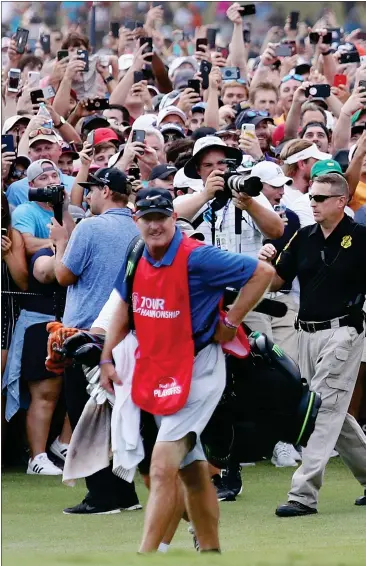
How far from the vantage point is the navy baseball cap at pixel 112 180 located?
9.54 meters

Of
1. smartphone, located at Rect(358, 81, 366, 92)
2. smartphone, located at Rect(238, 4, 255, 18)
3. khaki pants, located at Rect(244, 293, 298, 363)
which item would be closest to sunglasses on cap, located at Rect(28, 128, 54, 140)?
khaki pants, located at Rect(244, 293, 298, 363)

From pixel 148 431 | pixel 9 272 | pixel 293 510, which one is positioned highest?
pixel 148 431

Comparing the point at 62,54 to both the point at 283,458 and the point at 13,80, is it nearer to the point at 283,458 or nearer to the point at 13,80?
the point at 13,80

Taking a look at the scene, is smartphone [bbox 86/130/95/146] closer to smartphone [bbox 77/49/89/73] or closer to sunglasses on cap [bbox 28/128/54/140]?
sunglasses on cap [bbox 28/128/54/140]

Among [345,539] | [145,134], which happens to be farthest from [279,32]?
[345,539]

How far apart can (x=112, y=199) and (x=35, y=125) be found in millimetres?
3151

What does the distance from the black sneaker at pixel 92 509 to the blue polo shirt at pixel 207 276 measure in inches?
110

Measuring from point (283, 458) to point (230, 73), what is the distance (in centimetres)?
546

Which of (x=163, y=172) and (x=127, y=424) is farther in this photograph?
(x=163, y=172)

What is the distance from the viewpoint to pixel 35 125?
12.7 m

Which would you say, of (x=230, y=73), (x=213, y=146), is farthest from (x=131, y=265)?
(x=230, y=73)

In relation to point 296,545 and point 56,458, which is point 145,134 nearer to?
point 56,458

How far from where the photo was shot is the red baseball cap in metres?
12.7

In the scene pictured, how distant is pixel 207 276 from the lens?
7328 mm
